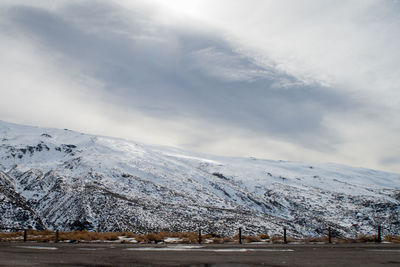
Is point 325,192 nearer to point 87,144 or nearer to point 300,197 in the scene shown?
point 300,197

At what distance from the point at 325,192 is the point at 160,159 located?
207ft

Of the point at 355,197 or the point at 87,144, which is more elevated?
the point at 87,144

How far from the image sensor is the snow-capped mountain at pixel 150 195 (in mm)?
67875

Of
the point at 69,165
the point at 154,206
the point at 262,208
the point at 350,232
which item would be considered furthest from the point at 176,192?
the point at 350,232

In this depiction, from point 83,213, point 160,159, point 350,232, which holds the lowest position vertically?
point 350,232

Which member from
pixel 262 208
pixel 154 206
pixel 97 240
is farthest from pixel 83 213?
pixel 262 208

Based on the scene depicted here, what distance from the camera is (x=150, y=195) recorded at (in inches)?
3410

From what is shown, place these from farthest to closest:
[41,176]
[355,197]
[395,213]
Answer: [355,197] < [395,213] < [41,176]

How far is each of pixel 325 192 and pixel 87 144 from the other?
90.9 m

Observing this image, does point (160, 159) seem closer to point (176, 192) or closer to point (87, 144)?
point (87, 144)

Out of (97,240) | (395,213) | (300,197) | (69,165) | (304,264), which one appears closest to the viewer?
(304,264)

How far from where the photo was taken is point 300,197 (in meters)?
117

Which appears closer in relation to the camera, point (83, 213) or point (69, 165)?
point (83, 213)

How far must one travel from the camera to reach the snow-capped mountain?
67875mm
